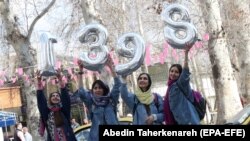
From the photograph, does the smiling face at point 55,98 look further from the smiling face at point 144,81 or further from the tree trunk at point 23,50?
the tree trunk at point 23,50

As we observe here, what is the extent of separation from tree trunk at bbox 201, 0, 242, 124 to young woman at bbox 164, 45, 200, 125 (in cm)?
295

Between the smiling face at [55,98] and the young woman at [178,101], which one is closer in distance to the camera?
the young woman at [178,101]

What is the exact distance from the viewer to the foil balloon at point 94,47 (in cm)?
673

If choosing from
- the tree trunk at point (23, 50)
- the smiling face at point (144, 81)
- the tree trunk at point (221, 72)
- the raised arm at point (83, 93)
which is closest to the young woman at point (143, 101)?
the smiling face at point (144, 81)

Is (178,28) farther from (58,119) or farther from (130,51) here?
(58,119)

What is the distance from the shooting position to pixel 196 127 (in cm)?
524

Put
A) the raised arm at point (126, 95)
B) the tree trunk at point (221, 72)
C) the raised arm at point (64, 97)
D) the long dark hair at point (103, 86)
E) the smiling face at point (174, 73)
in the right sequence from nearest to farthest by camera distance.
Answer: the smiling face at point (174, 73) < the raised arm at point (126, 95) < the long dark hair at point (103, 86) < the raised arm at point (64, 97) < the tree trunk at point (221, 72)

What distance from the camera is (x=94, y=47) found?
6.84 meters

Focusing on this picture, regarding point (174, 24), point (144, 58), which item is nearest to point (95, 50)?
point (144, 58)

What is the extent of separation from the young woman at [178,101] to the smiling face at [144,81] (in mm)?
268

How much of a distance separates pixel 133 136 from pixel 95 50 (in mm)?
2025

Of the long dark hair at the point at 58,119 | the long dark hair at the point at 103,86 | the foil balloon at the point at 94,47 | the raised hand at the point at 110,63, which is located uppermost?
the foil balloon at the point at 94,47

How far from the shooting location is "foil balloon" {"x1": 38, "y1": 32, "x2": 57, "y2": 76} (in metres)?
6.79

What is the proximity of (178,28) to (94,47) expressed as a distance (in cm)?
118
